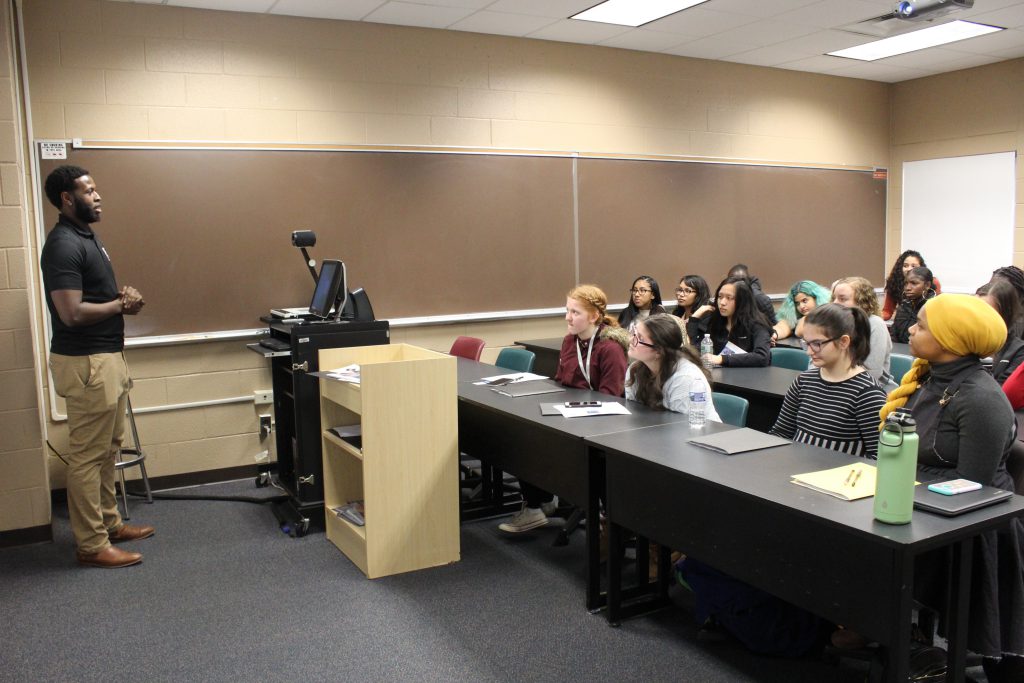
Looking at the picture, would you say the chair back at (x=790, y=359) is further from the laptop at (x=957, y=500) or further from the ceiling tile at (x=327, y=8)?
the ceiling tile at (x=327, y=8)

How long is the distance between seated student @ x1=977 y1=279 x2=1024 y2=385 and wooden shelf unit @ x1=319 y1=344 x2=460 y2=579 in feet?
7.70

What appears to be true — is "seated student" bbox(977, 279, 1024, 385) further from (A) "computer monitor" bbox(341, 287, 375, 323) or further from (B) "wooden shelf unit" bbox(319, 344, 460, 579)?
(A) "computer monitor" bbox(341, 287, 375, 323)

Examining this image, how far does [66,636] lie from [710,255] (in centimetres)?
505

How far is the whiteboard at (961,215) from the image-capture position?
6672 mm

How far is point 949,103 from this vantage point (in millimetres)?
6922

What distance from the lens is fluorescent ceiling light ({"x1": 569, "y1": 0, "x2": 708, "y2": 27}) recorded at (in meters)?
4.98

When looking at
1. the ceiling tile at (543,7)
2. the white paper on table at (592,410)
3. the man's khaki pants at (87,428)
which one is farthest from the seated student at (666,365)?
the ceiling tile at (543,7)

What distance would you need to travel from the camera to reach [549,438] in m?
3.26

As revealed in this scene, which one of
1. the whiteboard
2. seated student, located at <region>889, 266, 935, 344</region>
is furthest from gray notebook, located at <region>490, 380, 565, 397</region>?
the whiteboard

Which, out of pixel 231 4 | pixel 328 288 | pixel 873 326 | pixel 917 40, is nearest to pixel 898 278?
pixel 917 40

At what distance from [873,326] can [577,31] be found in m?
2.79

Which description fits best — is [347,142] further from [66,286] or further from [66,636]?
[66,636]

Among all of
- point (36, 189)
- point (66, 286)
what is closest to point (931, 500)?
point (66, 286)

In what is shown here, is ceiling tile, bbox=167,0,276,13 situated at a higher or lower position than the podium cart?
higher
